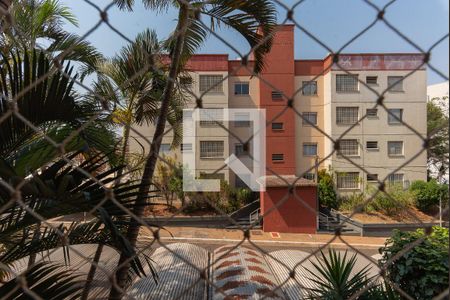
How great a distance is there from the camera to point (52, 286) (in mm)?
1328

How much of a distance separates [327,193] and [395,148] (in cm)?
356

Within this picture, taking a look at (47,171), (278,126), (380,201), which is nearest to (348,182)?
(380,201)

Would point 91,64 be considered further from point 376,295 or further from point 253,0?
point 376,295

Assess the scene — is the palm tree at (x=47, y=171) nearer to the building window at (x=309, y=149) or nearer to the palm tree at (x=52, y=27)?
the palm tree at (x=52, y=27)

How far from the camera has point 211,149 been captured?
1382cm

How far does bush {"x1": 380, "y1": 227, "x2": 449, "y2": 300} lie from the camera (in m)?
2.87

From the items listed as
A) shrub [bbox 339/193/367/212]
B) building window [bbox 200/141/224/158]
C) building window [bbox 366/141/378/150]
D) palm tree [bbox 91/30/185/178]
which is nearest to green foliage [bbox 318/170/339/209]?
shrub [bbox 339/193/367/212]

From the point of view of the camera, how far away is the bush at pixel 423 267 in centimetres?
287

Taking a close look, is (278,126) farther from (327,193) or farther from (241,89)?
(327,193)

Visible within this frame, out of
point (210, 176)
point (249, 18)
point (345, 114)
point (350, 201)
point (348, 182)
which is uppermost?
point (345, 114)

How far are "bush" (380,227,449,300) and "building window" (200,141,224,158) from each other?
1066 cm

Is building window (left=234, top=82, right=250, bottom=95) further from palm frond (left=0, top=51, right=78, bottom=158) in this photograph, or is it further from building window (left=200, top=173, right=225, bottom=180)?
palm frond (left=0, top=51, right=78, bottom=158)

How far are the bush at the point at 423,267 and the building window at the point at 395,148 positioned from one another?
12.0 m

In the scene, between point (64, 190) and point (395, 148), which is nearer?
point (64, 190)
